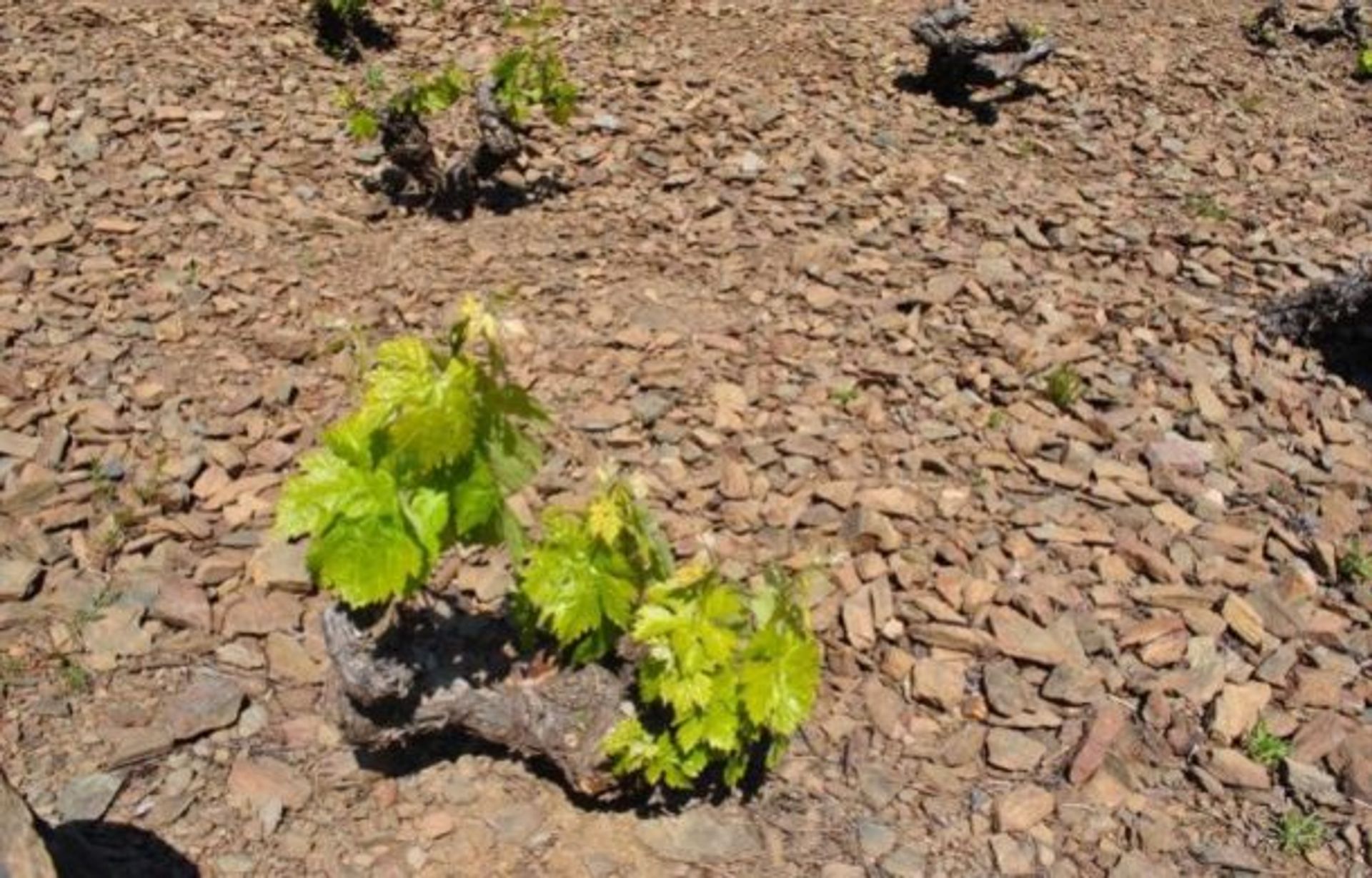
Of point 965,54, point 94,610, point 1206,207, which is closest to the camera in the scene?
point 94,610

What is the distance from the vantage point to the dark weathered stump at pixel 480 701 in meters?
4.09

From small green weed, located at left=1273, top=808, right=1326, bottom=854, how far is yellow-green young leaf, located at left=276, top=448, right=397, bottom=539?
3081 mm

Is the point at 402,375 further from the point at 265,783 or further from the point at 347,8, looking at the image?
the point at 347,8

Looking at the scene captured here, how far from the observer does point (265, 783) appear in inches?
169

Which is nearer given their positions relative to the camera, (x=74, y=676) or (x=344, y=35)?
(x=74, y=676)

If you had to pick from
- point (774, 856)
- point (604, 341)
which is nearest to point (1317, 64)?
point (604, 341)

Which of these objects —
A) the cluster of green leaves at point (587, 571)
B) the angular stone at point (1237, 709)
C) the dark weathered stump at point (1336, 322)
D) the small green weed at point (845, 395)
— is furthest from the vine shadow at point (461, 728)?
the dark weathered stump at point (1336, 322)

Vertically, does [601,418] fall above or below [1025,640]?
below

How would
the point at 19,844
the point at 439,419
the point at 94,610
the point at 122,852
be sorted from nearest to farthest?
the point at 19,844
the point at 439,419
the point at 122,852
the point at 94,610

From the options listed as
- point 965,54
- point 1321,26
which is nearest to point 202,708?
point 965,54

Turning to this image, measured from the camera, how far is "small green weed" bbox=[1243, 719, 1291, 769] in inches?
177

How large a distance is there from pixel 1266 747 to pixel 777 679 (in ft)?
6.12

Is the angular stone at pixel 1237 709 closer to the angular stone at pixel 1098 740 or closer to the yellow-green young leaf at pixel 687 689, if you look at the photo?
the angular stone at pixel 1098 740

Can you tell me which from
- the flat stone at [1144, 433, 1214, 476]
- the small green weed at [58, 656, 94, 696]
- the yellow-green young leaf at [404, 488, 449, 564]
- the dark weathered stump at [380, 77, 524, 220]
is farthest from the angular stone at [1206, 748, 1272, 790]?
the dark weathered stump at [380, 77, 524, 220]
